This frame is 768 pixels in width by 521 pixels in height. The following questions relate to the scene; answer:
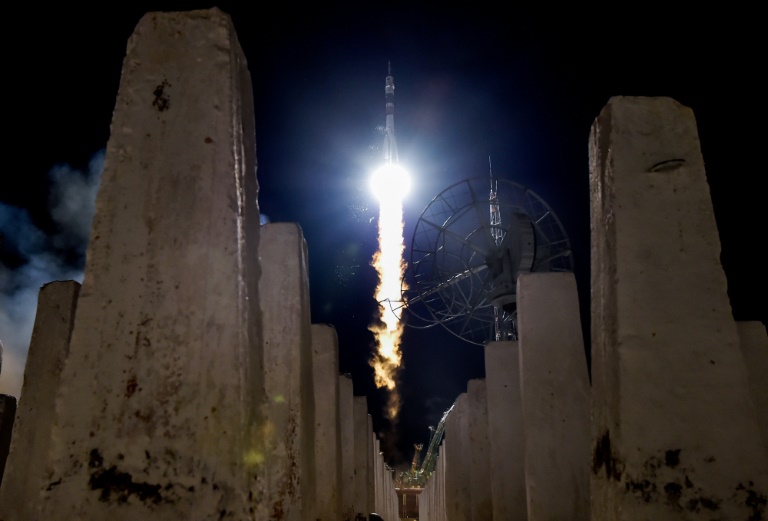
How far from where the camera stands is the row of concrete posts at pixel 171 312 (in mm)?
2832

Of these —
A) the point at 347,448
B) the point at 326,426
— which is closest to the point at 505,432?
the point at 326,426

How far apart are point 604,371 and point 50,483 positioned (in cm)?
314

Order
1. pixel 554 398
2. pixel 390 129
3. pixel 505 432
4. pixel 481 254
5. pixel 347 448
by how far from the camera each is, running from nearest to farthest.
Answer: pixel 554 398 < pixel 505 432 < pixel 347 448 < pixel 481 254 < pixel 390 129

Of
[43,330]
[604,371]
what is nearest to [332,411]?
[43,330]

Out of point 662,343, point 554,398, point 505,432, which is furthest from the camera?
point 505,432

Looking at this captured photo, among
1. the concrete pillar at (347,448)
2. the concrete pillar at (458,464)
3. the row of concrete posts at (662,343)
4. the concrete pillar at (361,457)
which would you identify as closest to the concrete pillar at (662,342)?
the row of concrete posts at (662,343)

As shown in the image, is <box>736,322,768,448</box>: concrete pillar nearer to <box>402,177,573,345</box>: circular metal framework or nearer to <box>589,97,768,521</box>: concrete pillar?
<box>589,97,768,521</box>: concrete pillar

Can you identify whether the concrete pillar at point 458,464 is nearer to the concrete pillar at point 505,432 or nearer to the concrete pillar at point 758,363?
the concrete pillar at point 505,432

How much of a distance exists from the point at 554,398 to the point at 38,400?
5.56m

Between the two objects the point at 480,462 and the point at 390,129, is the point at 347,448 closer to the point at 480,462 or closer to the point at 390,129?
the point at 480,462

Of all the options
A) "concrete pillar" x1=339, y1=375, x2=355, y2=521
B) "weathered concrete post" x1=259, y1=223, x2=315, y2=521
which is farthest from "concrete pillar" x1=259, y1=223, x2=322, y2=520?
"concrete pillar" x1=339, y1=375, x2=355, y2=521

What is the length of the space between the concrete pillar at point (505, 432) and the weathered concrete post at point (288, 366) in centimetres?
342

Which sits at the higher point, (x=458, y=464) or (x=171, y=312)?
(x=171, y=312)

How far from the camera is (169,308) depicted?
3086mm
